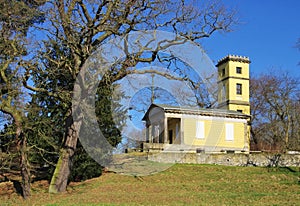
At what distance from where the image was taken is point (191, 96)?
12461 mm

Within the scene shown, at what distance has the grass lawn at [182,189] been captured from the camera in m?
10.5

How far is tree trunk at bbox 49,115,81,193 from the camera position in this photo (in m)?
13.0

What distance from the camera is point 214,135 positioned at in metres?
20.1

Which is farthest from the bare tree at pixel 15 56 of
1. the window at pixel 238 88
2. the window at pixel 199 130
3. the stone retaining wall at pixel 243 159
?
the window at pixel 238 88

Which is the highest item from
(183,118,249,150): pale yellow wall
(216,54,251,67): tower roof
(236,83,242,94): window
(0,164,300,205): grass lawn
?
(216,54,251,67): tower roof

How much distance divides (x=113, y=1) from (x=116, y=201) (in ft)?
23.0

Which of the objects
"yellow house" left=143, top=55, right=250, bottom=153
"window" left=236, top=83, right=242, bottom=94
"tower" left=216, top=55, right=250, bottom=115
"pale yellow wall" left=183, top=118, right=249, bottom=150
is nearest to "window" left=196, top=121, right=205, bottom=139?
"yellow house" left=143, top=55, right=250, bottom=153

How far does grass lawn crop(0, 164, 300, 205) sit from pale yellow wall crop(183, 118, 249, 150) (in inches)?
84.0

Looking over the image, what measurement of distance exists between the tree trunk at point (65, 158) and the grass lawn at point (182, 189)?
47cm

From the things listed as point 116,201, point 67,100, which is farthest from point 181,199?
point 67,100

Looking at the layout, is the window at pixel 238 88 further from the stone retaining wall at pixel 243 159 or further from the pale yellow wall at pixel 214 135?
the stone retaining wall at pixel 243 159

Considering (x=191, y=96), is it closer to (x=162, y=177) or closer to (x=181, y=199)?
(x=181, y=199)

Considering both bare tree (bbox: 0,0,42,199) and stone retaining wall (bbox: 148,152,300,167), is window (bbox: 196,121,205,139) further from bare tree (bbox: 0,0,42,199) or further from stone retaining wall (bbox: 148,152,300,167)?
bare tree (bbox: 0,0,42,199)

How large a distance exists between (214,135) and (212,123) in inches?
113
